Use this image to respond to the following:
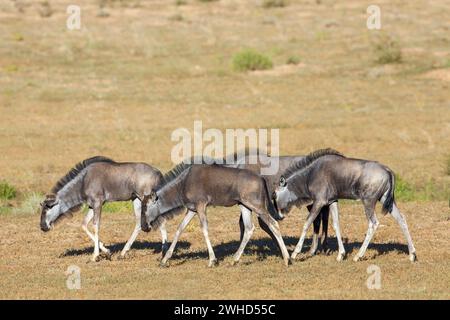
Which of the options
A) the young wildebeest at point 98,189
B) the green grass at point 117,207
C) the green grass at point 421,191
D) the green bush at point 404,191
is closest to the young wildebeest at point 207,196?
the young wildebeest at point 98,189

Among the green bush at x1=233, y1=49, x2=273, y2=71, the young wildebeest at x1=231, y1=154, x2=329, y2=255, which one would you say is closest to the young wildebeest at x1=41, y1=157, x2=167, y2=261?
the young wildebeest at x1=231, y1=154, x2=329, y2=255

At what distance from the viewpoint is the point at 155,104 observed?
34781 millimetres

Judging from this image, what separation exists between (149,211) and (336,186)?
3216 millimetres

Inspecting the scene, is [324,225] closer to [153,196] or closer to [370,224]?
[370,224]

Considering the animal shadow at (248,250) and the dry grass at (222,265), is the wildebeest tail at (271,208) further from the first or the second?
the animal shadow at (248,250)

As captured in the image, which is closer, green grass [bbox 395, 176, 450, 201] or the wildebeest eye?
the wildebeest eye

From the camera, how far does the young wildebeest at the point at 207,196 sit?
48.5 feet

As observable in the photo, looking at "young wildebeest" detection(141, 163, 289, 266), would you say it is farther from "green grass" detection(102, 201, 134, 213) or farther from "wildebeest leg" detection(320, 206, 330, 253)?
"green grass" detection(102, 201, 134, 213)

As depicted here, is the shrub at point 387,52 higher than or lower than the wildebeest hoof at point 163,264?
higher

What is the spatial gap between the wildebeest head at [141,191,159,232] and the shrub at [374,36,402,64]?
27.9 meters

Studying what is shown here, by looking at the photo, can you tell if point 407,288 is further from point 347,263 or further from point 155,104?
point 155,104

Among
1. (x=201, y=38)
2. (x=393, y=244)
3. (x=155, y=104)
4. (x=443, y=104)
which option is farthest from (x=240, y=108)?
(x=393, y=244)

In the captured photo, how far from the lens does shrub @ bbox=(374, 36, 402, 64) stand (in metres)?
41.4

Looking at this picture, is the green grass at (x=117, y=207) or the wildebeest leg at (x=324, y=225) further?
the green grass at (x=117, y=207)
